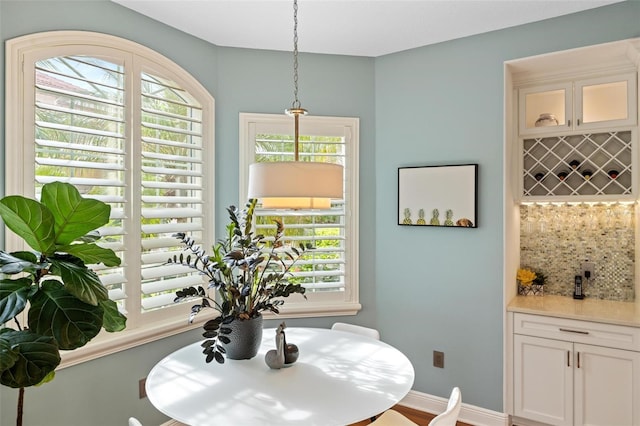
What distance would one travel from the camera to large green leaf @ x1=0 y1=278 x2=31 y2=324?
146 centimetres

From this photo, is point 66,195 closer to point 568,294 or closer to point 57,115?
point 57,115

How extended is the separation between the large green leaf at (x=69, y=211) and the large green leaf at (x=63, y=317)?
21 cm

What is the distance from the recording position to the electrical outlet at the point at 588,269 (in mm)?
3020

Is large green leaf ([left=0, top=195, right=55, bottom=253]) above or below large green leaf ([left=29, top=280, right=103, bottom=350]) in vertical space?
above

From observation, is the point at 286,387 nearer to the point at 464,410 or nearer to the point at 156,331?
the point at 156,331

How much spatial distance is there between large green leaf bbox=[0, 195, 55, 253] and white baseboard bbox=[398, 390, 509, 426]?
2718mm

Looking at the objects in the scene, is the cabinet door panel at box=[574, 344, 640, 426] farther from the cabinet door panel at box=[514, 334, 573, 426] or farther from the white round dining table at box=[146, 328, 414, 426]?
the white round dining table at box=[146, 328, 414, 426]

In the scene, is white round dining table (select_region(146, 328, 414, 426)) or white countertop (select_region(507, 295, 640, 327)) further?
white countertop (select_region(507, 295, 640, 327))

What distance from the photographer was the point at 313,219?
3.29 m

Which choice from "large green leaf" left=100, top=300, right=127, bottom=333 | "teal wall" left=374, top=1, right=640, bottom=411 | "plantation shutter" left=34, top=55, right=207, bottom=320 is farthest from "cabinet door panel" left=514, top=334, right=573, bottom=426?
"large green leaf" left=100, top=300, right=127, bottom=333

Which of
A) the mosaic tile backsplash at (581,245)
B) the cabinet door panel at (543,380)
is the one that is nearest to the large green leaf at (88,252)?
the cabinet door panel at (543,380)

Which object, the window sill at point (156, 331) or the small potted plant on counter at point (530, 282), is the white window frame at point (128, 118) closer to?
the window sill at point (156, 331)

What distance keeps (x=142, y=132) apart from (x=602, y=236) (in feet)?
10.5

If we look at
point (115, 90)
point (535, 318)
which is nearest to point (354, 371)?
point (535, 318)
